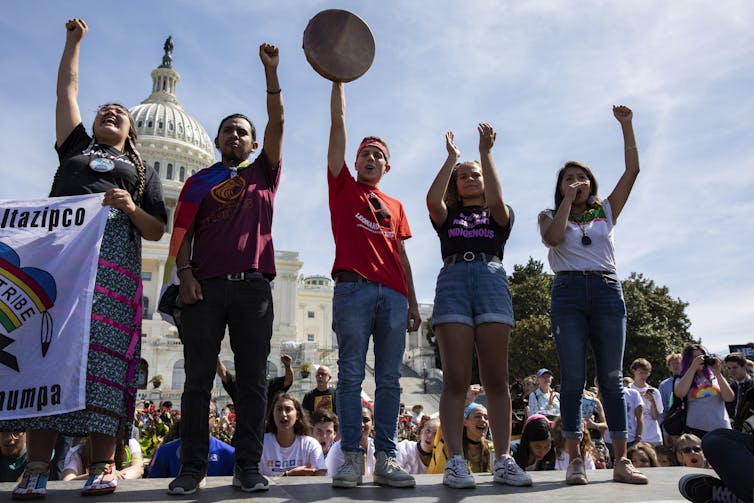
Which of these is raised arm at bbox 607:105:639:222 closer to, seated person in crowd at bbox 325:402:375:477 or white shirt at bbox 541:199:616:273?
white shirt at bbox 541:199:616:273

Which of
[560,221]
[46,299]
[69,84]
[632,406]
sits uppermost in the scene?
[69,84]

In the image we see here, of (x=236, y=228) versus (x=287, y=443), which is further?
(x=287, y=443)

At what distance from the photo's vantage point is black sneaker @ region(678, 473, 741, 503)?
3.05m

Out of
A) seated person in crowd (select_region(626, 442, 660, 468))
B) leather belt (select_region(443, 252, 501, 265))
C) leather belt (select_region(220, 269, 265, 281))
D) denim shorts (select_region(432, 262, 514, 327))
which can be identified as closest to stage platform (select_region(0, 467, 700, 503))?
denim shorts (select_region(432, 262, 514, 327))

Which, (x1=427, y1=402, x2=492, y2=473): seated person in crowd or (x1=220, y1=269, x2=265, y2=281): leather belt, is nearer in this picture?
(x1=220, y1=269, x2=265, y2=281): leather belt

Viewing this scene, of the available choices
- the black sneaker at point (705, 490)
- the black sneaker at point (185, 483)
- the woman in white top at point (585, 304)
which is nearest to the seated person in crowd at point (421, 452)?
the woman in white top at point (585, 304)

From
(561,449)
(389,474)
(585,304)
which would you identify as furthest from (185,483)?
(561,449)

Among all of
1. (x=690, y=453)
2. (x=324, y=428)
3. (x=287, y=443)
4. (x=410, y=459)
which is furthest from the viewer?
(x=324, y=428)

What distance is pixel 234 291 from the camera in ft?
12.3

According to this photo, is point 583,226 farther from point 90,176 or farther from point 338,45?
point 90,176

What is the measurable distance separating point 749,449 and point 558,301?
1.63 m

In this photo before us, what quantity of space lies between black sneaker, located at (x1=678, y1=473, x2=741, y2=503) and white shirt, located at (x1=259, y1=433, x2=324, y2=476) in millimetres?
3352

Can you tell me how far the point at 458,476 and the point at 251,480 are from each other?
118 centimetres

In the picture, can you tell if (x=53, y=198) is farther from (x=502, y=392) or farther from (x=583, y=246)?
(x=583, y=246)
